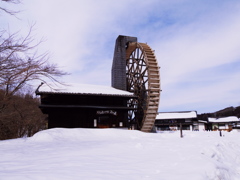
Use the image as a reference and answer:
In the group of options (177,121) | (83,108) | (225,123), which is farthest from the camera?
(225,123)

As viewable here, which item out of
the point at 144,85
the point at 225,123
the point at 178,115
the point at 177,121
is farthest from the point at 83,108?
the point at 225,123

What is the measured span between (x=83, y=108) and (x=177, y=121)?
112 feet

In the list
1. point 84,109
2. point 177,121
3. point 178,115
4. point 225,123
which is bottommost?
point 225,123

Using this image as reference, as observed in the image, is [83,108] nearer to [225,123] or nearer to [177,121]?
[177,121]

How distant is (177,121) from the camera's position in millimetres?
47062

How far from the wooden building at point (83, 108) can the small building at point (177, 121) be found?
29.7m

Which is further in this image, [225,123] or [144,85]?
[225,123]

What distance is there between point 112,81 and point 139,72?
11.3ft

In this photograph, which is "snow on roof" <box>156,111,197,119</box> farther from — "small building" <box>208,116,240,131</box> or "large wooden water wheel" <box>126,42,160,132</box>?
"large wooden water wheel" <box>126,42,160,132</box>

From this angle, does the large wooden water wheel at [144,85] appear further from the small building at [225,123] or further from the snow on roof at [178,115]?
the small building at [225,123]

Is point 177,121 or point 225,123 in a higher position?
point 177,121

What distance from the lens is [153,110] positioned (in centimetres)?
2083

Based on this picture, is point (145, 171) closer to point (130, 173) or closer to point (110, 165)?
point (130, 173)

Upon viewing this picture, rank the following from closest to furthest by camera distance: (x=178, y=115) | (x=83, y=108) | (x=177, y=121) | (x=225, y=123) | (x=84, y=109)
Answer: (x=83, y=108), (x=84, y=109), (x=177, y=121), (x=178, y=115), (x=225, y=123)
